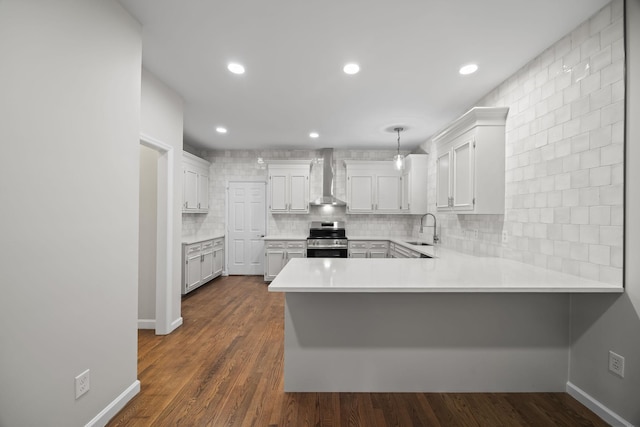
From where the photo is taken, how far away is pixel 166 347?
2.71m

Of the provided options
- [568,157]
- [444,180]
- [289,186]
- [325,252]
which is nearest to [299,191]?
[289,186]

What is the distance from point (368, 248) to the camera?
206 inches

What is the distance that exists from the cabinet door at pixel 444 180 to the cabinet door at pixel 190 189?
4042mm

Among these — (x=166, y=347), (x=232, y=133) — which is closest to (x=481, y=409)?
(x=166, y=347)

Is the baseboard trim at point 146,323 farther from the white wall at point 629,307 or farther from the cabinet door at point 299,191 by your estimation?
the white wall at point 629,307

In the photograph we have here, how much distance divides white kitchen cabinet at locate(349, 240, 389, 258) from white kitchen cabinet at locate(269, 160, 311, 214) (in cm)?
117

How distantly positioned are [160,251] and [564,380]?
3.73 metres

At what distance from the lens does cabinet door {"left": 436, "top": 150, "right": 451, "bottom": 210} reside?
11.0ft

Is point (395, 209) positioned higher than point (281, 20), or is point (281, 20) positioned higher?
point (281, 20)

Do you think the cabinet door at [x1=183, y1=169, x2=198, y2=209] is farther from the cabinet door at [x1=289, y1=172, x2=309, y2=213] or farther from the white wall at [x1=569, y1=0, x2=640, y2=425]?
the white wall at [x1=569, y1=0, x2=640, y2=425]

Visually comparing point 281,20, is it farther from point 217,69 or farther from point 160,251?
point 160,251

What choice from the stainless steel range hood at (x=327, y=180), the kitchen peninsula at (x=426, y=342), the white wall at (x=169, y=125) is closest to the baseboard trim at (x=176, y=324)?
the white wall at (x=169, y=125)

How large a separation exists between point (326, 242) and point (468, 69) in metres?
3.55

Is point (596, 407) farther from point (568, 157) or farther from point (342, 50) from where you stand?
point (342, 50)
